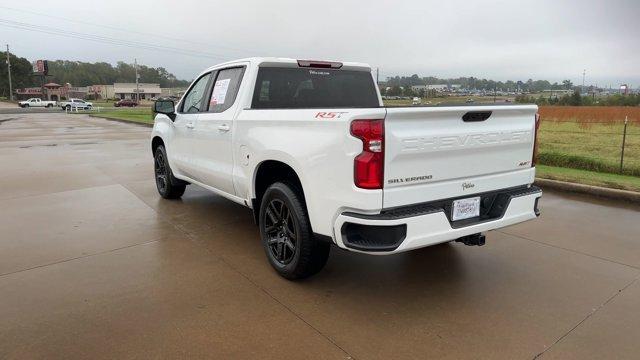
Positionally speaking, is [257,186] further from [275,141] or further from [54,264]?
[54,264]

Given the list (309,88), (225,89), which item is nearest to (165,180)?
(225,89)

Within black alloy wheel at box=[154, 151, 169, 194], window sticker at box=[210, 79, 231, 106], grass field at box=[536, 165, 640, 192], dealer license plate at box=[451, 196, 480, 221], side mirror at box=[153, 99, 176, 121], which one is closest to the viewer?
dealer license plate at box=[451, 196, 480, 221]

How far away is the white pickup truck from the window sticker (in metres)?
0.01

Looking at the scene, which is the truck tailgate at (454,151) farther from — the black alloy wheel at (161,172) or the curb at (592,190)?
the black alloy wheel at (161,172)

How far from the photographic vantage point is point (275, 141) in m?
3.95

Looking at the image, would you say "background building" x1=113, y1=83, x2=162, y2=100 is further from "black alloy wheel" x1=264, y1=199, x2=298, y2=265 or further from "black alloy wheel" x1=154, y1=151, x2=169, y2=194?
"black alloy wheel" x1=264, y1=199, x2=298, y2=265

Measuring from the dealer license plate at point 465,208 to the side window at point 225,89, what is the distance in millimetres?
2551

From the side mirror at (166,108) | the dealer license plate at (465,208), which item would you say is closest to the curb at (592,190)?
the dealer license plate at (465,208)

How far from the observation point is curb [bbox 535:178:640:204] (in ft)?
22.3

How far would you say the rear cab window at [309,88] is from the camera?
486 centimetres

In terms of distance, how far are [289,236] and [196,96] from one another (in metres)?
2.80

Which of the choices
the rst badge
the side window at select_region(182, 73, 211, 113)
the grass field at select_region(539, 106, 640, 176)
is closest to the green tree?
the grass field at select_region(539, 106, 640, 176)

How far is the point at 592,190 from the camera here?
723 cm

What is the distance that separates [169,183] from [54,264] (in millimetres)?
2495
